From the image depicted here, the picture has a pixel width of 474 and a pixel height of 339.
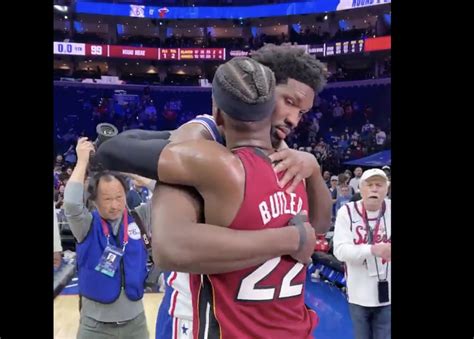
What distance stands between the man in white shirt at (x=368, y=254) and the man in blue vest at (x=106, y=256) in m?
1.22

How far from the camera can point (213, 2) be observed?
16.3 meters

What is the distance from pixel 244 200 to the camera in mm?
1319

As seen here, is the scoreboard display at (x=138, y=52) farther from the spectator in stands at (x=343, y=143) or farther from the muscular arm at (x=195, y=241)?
the muscular arm at (x=195, y=241)

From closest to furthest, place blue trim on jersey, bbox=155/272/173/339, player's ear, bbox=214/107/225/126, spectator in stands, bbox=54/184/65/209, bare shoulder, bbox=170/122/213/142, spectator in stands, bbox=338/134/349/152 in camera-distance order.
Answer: player's ear, bbox=214/107/225/126, bare shoulder, bbox=170/122/213/142, blue trim on jersey, bbox=155/272/173/339, spectator in stands, bbox=54/184/65/209, spectator in stands, bbox=338/134/349/152

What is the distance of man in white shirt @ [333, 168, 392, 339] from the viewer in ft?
10.1

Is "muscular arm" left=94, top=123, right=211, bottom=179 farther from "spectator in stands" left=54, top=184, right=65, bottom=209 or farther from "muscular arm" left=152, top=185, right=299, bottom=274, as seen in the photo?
"spectator in stands" left=54, top=184, right=65, bottom=209

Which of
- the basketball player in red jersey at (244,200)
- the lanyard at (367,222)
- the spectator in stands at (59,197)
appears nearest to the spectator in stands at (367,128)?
the spectator in stands at (59,197)

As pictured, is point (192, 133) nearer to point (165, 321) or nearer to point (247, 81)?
point (247, 81)

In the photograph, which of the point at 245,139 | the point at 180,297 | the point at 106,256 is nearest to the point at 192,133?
the point at 245,139

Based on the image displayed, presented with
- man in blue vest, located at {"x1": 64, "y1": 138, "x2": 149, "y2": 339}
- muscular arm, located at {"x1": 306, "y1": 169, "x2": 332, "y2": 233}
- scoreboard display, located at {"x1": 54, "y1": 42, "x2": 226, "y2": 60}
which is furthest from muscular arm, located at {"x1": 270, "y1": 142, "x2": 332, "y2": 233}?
scoreboard display, located at {"x1": 54, "y1": 42, "x2": 226, "y2": 60}
